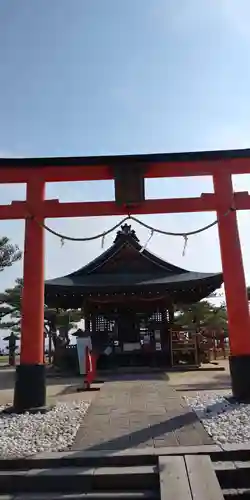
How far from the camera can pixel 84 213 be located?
7.32 meters

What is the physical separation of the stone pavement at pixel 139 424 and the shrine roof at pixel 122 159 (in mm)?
4675

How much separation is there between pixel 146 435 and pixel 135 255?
13013 millimetres

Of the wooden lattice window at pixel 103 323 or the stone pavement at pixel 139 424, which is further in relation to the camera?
the wooden lattice window at pixel 103 323

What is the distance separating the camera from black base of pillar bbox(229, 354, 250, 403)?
6449mm

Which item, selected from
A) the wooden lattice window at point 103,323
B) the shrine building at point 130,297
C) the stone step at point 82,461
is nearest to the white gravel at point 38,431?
the stone step at point 82,461

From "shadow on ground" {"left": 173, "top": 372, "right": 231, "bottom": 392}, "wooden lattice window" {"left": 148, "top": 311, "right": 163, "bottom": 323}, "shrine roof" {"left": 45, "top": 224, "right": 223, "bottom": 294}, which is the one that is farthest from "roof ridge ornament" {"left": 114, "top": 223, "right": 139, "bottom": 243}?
"shadow on ground" {"left": 173, "top": 372, "right": 231, "bottom": 392}

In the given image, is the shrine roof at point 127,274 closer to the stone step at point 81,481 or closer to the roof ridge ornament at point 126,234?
the roof ridge ornament at point 126,234

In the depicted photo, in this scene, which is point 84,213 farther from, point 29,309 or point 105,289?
point 105,289

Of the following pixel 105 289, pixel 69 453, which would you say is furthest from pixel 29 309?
pixel 105 289

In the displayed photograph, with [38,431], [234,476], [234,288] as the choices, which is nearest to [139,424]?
[38,431]

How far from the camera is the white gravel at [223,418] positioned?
15.2 feet

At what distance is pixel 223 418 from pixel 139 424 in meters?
1.29

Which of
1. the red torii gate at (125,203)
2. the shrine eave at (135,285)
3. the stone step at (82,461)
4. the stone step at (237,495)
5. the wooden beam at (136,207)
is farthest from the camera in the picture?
the shrine eave at (135,285)

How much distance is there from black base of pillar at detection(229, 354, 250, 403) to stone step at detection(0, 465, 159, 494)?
314 cm
